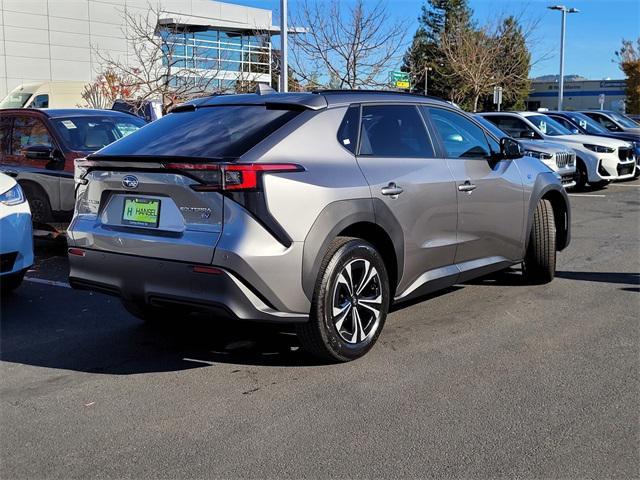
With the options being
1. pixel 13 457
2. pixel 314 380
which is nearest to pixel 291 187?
pixel 314 380

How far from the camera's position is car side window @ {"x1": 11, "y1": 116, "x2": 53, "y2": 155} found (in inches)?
325

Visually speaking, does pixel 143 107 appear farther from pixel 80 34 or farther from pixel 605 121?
pixel 80 34

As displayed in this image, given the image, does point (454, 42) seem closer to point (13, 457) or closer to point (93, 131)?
point (93, 131)

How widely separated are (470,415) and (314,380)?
102 centimetres

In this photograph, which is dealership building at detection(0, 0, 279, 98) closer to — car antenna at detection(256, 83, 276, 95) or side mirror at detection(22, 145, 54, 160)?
side mirror at detection(22, 145, 54, 160)

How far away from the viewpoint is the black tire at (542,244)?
21.2ft

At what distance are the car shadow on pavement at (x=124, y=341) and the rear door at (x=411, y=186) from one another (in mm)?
1081

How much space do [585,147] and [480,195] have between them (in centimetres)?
1112

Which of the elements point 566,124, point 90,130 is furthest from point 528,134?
point 90,130

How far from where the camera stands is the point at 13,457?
3357 millimetres

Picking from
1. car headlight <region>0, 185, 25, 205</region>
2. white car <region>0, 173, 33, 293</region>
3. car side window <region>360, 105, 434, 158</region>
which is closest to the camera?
car side window <region>360, 105, 434, 158</region>

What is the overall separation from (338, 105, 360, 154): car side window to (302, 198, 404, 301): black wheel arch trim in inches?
16.1

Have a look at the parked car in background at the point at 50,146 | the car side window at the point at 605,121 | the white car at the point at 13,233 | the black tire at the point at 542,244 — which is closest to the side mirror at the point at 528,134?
the car side window at the point at 605,121

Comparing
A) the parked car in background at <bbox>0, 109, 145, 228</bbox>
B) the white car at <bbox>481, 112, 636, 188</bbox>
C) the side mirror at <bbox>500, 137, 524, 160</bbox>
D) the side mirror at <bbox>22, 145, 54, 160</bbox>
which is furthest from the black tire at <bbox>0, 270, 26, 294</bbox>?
the white car at <bbox>481, 112, 636, 188</bbox>
